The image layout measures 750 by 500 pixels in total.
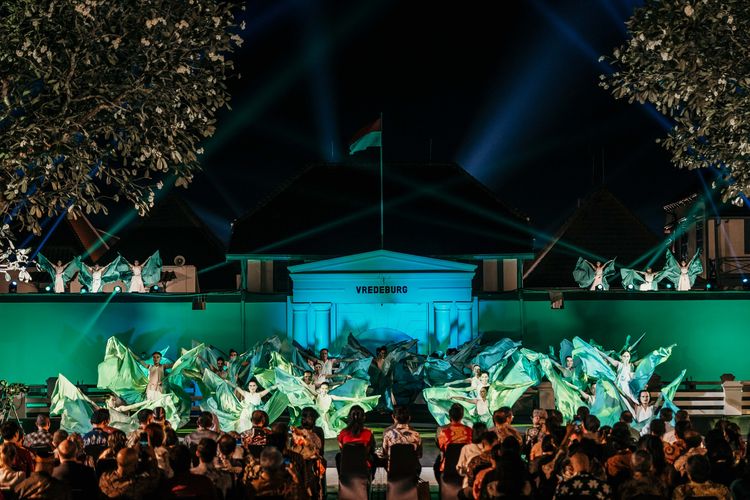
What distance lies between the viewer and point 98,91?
16.5 meters

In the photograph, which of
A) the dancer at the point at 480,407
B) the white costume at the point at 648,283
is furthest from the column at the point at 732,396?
the white costume at the point at 648,283

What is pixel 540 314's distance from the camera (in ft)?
104

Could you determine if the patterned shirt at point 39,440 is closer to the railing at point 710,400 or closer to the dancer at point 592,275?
the railing at point 710,400

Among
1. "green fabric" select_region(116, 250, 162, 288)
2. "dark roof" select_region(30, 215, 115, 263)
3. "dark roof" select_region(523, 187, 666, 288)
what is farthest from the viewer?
"dark roof" select_region(30, 215, 115, 263)

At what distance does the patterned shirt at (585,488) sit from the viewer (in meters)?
8.19

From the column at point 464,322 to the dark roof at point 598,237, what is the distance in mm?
19507

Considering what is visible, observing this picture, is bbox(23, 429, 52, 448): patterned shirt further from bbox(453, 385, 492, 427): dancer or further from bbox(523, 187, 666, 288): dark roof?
bbox(523, 187, 666, 288): dark roof

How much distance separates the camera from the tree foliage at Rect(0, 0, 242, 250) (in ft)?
51.6

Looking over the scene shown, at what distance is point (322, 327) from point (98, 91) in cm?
1574

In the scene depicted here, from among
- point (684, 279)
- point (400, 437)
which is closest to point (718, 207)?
point (684, 279)

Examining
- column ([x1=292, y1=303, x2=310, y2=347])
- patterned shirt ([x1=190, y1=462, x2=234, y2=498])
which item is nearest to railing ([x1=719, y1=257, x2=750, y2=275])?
column ([x1=292, y1=303, x2=310, y2=347])

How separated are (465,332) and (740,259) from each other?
15281 mm

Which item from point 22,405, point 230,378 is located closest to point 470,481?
point 230,378

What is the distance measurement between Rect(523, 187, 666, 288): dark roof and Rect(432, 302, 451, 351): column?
19.8 m
